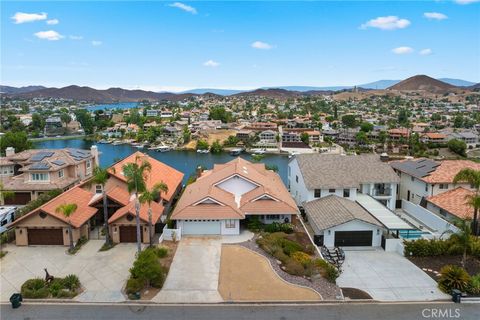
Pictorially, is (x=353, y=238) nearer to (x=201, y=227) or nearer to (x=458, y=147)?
(x=201, y=227)

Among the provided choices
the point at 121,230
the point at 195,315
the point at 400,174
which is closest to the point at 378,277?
the point at 195,315

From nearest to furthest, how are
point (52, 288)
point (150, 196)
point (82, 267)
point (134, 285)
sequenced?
point (134, 285), point (52, 288), point (82, 267), point (150, 196)

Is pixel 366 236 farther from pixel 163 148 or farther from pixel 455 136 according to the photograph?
pixel 455 136

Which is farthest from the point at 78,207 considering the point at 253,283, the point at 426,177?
the point at 426,177

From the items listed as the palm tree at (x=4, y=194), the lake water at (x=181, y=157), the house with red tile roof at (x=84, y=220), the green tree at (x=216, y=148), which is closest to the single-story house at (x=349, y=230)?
the house with red tile roof at (x=84, y=220)

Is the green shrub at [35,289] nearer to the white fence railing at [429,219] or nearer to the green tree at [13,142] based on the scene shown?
the white fence railing at [429,219]

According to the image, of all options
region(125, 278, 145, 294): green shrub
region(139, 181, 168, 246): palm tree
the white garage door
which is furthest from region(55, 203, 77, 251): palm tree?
the white garage door
